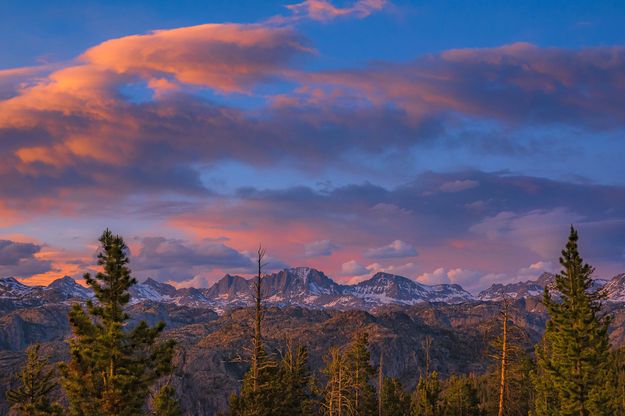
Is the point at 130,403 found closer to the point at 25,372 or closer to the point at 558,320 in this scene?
the point at 25,372

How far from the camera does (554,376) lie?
58562 millimetres

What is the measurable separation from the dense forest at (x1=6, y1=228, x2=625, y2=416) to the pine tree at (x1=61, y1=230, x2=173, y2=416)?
56mm

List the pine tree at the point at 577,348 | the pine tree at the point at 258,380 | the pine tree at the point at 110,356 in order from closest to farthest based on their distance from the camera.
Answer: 1. the pine tree at the point at 110,356
2. the pine tree at the point at 258,380
3. the pine tree at the point at 577,348

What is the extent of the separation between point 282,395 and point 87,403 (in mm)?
48187

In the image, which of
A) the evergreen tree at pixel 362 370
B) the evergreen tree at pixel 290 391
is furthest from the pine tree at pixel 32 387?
the evergreen tree at pixel 362 370

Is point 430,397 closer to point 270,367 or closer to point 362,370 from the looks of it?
point 362,370

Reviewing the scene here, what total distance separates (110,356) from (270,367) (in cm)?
3136

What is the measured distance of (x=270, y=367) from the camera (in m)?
63.3

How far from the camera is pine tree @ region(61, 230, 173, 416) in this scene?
33625 millimetres

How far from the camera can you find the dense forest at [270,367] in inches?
1340

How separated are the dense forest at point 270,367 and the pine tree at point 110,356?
0.18 feet

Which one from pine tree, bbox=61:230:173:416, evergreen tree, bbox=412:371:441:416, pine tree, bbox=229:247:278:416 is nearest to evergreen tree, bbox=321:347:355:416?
pine tree, bbox=229:247:278:416

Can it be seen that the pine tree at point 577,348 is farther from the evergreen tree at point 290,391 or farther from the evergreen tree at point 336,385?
the evergreen tree at point 290,391

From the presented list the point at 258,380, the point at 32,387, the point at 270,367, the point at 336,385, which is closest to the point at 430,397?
the point at 336,385
